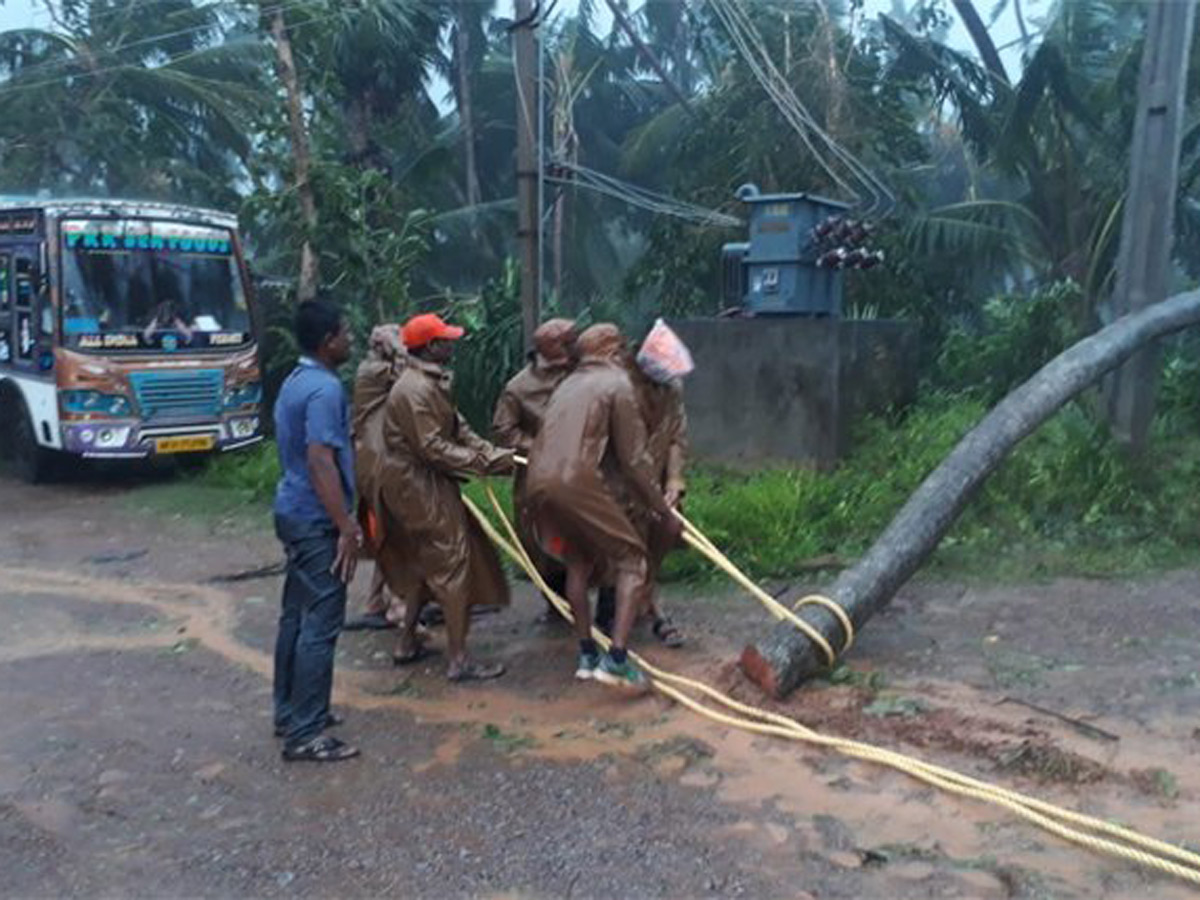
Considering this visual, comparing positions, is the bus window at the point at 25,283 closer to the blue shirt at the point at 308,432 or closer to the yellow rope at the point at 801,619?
the blue shirt at the point at 308,432

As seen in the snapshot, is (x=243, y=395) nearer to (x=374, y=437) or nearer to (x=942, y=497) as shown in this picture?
(x=374, y=437)

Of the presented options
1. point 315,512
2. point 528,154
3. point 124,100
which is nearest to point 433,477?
point 315,512

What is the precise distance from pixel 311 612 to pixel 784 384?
4.98 metres

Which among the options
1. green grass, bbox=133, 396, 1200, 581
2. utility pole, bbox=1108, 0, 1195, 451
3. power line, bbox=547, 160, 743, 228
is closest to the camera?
green grass, bbox=133, 396, 1200, 581

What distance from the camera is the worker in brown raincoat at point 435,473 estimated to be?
17.5 feet

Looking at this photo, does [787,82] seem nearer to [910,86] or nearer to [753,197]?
[910,86]

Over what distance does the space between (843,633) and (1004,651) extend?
1027 millimetres

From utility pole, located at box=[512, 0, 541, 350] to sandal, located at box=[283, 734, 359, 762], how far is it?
16.5 ft

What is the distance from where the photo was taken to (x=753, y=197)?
9125 millimetres

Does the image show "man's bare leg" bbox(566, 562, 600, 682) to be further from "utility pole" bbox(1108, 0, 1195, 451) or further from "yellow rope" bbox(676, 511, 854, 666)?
"utility pole" bbox(1108, 0, 1195, 451)

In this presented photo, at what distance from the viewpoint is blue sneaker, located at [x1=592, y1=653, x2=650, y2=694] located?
5.14 m

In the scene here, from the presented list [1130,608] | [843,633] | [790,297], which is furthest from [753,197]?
[843,633]

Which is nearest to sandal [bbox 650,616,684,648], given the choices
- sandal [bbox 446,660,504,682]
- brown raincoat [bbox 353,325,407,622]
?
sandal [bbox 446,660,504,682]

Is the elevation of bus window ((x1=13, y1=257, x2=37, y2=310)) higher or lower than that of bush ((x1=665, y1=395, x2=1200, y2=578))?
higher
